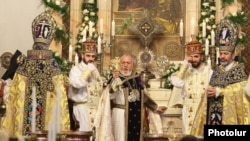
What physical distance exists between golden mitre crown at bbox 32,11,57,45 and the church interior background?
236cm

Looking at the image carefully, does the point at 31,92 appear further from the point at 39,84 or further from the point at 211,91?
the point at 211,91

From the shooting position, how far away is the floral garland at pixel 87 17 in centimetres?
1293

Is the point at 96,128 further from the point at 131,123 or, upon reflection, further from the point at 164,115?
the point at 164,115

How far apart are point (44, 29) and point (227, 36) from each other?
101 inches

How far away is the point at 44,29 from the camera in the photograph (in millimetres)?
10273

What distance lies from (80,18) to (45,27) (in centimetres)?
293

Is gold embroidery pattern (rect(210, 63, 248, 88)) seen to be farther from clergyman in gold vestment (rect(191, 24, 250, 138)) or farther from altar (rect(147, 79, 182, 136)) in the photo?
altar (rect(147, 79, 182, 136))

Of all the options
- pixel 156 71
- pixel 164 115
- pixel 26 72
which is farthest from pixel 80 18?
pixel 26 72

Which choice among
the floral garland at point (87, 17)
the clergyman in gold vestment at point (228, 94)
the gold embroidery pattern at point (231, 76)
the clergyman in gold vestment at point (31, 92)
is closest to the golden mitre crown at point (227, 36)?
the clergyman in gold vestment at point (228, 94)

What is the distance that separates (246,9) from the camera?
43.6 ft

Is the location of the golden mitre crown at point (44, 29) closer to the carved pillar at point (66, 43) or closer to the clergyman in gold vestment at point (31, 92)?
the clergyman in gold vestment at point (31, 92)

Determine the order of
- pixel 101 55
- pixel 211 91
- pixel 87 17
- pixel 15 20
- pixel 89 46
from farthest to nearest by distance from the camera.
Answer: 1. pixel 15 20
2. pixel 87 17
3. pixel 101 55
4. pixel 89 46
5. pixel 211 91

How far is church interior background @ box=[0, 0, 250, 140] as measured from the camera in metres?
12.8

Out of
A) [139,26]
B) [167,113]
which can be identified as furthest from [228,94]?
[139,26]
